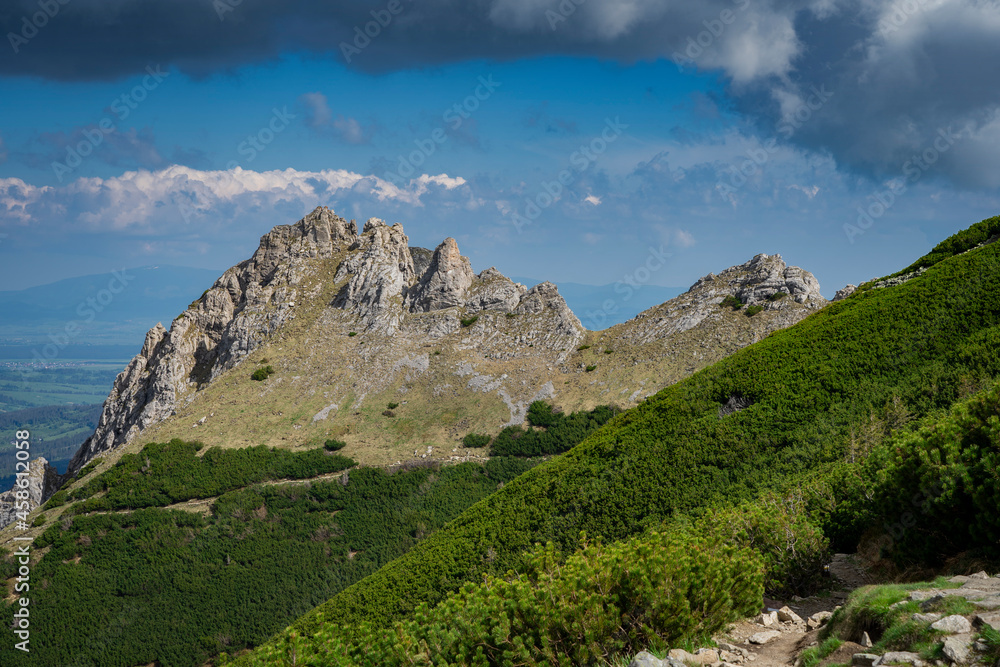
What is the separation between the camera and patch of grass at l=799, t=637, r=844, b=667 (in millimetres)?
9567

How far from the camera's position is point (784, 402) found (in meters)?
27.9

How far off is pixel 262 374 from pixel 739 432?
6718 centimetres

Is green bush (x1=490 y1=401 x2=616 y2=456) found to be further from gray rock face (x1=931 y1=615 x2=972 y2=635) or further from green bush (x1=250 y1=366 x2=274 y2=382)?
gray rock face (x1=931 y1=615 x2=972 y2=635)

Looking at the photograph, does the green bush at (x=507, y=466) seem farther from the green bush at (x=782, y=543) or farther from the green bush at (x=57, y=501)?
the green bush at (x=57, y=501)

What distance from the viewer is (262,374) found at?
255 feet

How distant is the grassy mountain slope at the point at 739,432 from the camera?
24281 millimetres

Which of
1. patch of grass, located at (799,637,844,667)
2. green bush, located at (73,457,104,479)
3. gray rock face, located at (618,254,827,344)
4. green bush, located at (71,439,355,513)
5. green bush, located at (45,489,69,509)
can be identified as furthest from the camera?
gray rock face, located at (618,254,827,344)

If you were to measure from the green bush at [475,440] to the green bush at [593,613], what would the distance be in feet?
189

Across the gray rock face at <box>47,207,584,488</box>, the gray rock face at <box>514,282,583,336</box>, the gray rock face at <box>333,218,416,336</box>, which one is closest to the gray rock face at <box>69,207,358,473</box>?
the gray rock face at <box>47,207,584,488</box>

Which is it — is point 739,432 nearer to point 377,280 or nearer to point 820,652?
point 820,652

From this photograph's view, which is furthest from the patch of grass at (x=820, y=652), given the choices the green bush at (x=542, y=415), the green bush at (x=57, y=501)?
the green bush at (x=57, y=501)

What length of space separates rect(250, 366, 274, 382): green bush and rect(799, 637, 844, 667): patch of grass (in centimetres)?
7776

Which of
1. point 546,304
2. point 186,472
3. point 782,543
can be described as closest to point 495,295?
point 546,304

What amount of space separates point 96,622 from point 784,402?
5630cm
